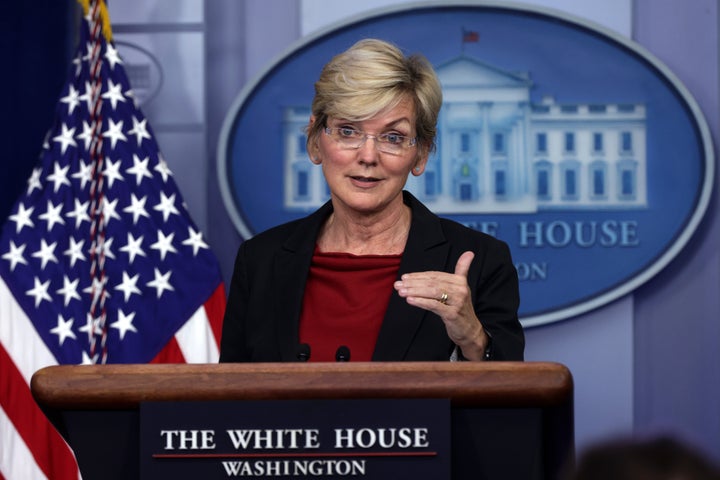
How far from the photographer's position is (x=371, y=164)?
5.97 ft

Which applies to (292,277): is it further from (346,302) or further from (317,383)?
(317,383)

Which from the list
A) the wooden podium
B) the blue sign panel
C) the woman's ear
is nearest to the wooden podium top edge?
the wooden podium

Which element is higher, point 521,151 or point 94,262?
point 521,151

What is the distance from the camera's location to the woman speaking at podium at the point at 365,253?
1.71m

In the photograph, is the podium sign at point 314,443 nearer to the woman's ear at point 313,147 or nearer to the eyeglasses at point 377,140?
the eyeglasses at point 377,140

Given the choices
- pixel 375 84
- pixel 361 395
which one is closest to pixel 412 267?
pixel 375 84

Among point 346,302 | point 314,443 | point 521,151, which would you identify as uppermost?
point 521,151

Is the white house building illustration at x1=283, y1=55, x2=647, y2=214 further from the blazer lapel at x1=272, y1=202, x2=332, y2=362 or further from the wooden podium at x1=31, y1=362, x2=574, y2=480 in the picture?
the wooden podium at x1=31, y1=362, x2=574, y2=480

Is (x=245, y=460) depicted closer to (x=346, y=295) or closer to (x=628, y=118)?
(x=346, y=295)

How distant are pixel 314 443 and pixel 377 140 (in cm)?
79

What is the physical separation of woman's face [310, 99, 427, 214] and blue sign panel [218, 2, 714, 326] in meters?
1.28

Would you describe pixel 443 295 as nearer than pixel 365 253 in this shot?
Yes

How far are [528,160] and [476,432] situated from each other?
2.04 metres

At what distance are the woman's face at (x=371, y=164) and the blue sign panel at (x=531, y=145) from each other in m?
1.28
